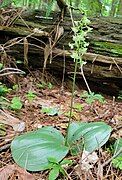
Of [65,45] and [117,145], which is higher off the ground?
[65,45]

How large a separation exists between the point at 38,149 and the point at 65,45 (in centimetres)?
166

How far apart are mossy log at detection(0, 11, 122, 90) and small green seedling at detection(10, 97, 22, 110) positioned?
2.38 feet

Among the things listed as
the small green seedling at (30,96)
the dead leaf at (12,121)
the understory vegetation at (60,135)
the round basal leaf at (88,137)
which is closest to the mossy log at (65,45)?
the understory vegetation at (60,135)

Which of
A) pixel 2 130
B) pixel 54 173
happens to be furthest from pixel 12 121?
pixel 54 173

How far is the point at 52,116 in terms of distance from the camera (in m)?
2.38

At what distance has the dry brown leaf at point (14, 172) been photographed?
5.21 feet

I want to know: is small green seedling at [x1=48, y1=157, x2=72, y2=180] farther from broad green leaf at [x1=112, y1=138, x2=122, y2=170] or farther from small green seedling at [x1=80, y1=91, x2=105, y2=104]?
small green seedling at [x1=80, y1=91, x2=105, y2=104]

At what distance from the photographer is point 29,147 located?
1770mm

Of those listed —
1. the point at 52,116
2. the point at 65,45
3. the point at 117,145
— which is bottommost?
the point at 52,116

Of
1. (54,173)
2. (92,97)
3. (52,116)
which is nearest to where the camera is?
(54,173)

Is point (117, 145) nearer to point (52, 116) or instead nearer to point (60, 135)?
point (60, 135)

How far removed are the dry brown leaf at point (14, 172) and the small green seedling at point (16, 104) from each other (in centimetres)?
76

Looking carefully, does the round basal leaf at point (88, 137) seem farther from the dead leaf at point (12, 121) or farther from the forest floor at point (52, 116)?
the dead leaf at point (12, 121)

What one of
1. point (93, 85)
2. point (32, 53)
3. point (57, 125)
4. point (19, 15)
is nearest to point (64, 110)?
point (57, 125)
